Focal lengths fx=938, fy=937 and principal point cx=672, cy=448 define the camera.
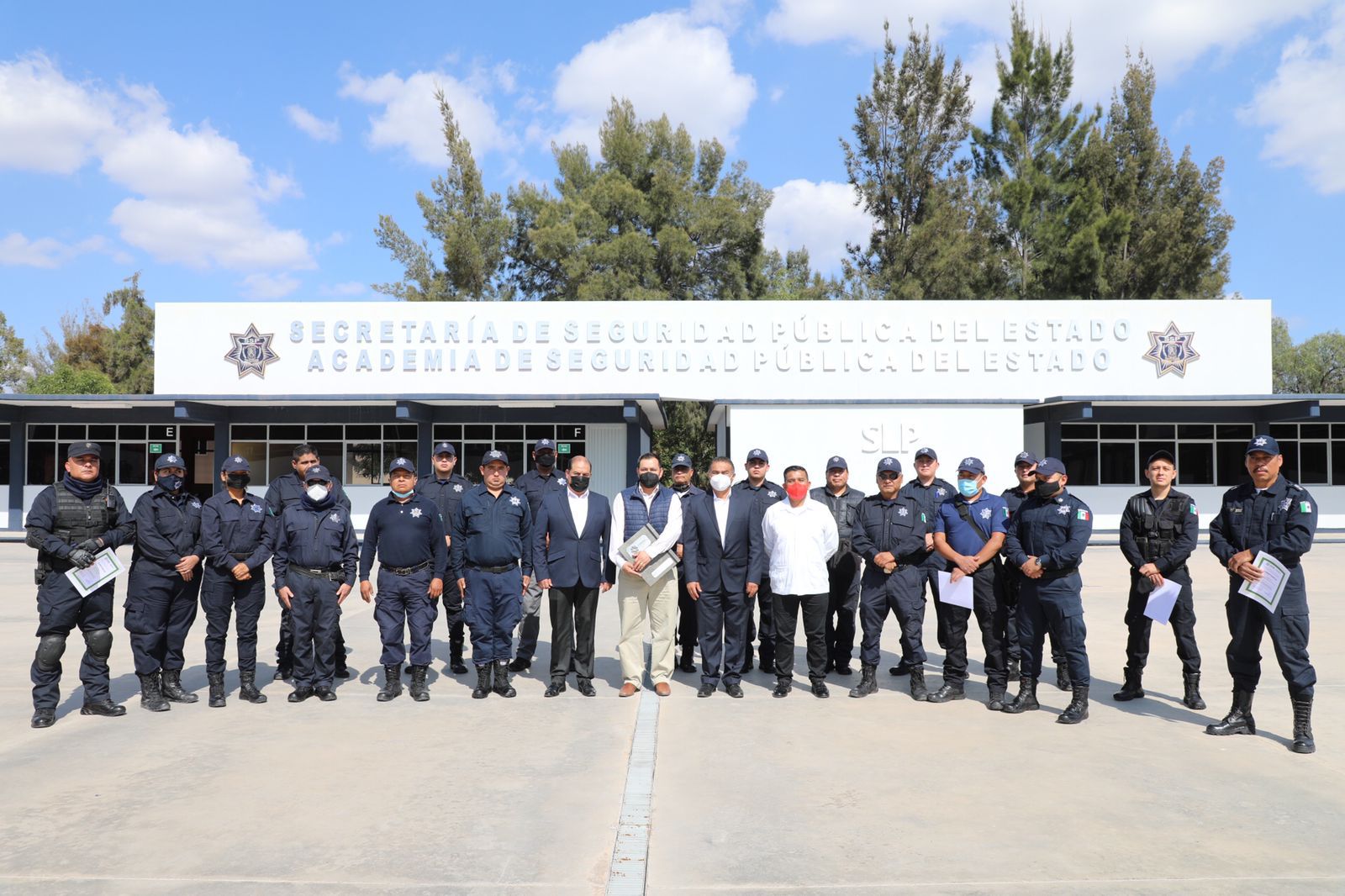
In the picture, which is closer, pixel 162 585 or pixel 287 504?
pixel 162 585

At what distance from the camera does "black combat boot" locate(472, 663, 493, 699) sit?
23.4ft

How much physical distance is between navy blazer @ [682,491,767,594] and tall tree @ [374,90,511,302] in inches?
1348

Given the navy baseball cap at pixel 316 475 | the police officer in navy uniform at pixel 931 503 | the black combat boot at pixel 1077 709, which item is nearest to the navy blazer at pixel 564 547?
A: the navy baseball cap at pixel 316 475

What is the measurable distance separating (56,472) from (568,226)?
20.8m

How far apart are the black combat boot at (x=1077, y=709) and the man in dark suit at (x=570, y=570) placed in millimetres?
3400

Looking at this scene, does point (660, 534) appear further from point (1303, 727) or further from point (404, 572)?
point (1303, 727)

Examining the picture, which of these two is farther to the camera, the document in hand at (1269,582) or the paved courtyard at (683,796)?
the document in hand at (1269,582)

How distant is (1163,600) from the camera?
6.68 meters

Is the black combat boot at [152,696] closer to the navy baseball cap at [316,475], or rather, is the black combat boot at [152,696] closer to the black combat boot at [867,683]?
the navy baseball cap at [316,475]

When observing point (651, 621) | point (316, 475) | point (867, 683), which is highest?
point (316, 475)

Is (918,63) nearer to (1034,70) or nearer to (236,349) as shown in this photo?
(1034,70)

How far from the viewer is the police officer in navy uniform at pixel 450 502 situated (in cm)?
816

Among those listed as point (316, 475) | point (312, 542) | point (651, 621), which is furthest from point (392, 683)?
point (651, 621)

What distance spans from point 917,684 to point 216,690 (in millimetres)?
5196
